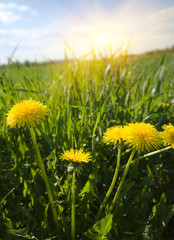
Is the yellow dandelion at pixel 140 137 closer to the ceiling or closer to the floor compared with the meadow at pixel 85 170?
closer to the ceiling

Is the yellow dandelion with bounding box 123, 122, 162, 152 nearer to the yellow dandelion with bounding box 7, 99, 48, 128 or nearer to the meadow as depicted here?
the meadow

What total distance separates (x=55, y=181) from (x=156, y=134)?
63cm

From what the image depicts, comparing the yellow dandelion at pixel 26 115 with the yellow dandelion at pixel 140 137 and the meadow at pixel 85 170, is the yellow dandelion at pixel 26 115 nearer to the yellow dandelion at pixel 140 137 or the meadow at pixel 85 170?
the meadow at pixel 85 170

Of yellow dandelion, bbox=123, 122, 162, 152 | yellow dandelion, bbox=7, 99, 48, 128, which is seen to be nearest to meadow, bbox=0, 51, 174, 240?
yellow dandelion, bbox=7, 99, 48, 128

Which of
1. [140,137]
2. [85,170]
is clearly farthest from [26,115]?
[85,170]

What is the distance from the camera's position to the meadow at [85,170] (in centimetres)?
115

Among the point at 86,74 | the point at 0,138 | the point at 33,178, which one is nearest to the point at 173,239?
the point at 33,178

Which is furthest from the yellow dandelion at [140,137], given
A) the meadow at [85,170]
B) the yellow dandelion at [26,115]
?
the yellow dandelion at [26,115]

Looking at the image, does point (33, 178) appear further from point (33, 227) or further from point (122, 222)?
point (122, 222)

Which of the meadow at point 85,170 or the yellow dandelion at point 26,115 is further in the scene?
the meadow at point 85,170

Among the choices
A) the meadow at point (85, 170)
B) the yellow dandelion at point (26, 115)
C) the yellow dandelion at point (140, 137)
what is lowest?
the meadow at point (85, 170)

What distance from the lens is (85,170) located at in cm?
135

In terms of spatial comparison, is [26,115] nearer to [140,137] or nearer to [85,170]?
[140,137]

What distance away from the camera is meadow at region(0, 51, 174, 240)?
1.15m
